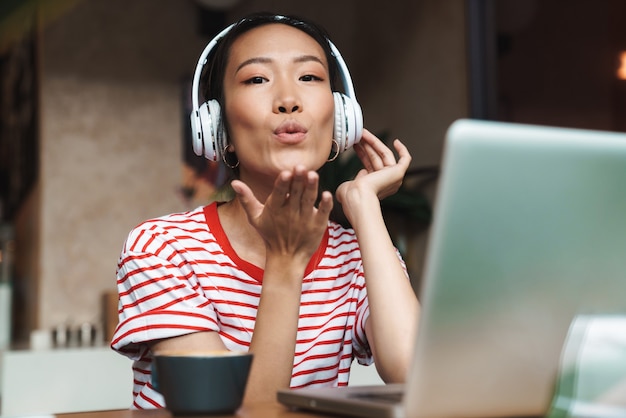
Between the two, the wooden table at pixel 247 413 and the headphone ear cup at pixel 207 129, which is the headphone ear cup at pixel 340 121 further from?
the wooden table at pixel 247 413

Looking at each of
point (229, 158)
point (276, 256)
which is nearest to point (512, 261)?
point (276, 256)

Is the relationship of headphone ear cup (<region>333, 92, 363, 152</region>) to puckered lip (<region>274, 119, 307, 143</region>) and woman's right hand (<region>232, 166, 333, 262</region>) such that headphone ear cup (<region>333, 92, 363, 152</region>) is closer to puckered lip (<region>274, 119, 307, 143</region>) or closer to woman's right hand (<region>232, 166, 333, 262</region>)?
puckered lip (<region>274, 119, 307, 143</region>)

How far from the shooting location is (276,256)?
1.03 metres

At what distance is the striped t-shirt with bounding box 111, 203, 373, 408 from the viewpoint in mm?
1160

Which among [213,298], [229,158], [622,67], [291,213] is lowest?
[213,298]

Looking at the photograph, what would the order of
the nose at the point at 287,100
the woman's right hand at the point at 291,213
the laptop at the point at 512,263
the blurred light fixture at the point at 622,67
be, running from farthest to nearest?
the blurred light fixture at the point at 622,67, the nose at the point at 287,100, the woman's right hand at the point at 291,213, the laptop at the point at 512,263

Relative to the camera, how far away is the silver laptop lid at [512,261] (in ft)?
2.01

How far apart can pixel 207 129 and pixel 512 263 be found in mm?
754

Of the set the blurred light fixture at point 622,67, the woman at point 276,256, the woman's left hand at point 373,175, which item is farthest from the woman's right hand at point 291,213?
the blurred light fixture at point 622,67

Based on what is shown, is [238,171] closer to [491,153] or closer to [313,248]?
[313,248]

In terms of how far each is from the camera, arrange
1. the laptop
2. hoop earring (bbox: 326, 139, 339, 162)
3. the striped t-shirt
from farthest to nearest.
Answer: hoop earring (bbox: 326, 139, 339, 162) < the striped t-shirt < the laptop

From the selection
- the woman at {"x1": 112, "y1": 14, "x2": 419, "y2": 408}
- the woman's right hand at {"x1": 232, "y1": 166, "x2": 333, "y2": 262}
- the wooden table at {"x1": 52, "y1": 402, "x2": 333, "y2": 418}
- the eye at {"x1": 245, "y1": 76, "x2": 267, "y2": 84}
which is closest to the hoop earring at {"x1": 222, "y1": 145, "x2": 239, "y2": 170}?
the woman at {"x1": 112, "y1": 14, "x2": 419, "y2": 408}

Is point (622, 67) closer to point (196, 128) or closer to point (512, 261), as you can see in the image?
point (196, 128)

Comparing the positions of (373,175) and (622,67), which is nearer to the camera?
(373,175)
